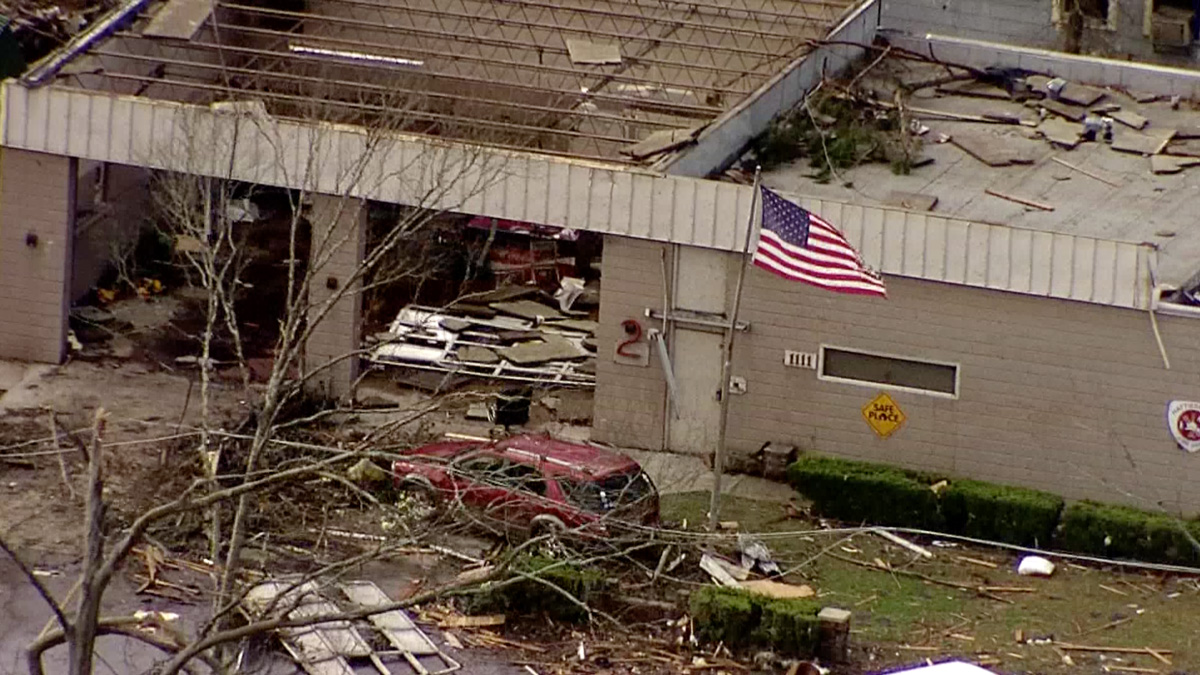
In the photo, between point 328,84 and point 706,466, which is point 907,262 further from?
point 328,84

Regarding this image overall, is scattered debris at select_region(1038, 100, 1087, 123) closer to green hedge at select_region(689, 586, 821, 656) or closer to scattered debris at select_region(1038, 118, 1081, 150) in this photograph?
scattered debris at select_region(1038, 118, 1081, 150)

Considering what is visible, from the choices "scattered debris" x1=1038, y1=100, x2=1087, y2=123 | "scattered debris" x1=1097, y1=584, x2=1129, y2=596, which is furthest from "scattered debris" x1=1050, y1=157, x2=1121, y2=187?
"scattered debris" x1=1097, y1=584, x2=1129, y2=596

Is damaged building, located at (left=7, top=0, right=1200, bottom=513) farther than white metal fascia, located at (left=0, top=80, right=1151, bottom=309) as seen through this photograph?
Yes

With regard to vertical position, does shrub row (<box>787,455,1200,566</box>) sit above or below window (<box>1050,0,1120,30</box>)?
below

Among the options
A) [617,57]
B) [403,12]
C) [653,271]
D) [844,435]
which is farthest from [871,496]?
[403,12]

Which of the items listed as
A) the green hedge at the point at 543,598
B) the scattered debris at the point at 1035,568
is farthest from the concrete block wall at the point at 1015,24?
the green hedge at the point at 543,598
